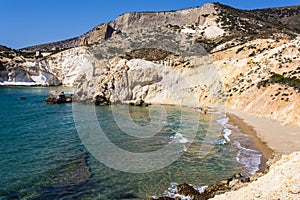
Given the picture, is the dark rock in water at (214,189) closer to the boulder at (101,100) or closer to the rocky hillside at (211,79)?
the rocky hillside at (211,79)

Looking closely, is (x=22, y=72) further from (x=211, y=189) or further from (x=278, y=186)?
(x=278, y=186)

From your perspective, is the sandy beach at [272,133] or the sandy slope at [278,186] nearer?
the sandy slope at [278,186]

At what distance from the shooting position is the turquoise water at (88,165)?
15.0m

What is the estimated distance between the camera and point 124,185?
15695 millimetres

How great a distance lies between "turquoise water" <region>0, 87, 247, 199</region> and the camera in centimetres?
1503

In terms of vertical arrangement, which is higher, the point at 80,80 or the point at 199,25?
the point at 199,25

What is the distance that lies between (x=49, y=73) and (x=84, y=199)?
342ft

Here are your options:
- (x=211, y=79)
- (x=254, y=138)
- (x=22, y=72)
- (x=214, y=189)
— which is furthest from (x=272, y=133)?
(x=22, y=72)

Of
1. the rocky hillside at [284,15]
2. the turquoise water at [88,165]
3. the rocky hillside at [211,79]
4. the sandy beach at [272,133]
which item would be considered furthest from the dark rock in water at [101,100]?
the rocky hillside at [284,15]

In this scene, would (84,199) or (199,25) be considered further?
(199,25)

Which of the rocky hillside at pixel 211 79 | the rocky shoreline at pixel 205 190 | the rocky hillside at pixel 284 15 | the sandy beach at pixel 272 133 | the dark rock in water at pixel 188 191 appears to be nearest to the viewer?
the rocky shoreline at pixel 205 190

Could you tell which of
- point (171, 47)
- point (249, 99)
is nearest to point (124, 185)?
point (249, 99)

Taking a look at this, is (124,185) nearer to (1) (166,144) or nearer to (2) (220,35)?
(1) (166,144)

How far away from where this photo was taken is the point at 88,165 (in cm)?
1892
